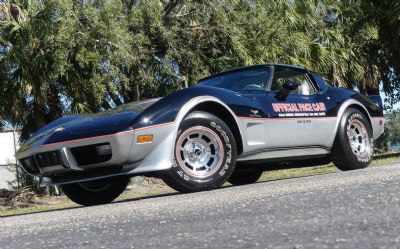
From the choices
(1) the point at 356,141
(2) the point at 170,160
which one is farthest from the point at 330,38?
(2) the point at 170,160

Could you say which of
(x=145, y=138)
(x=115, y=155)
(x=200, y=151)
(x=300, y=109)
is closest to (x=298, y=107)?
(x=300, y=109)

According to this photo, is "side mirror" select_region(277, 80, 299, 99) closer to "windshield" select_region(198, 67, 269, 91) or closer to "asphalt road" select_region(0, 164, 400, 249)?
"windshield" select_region(198, 67, 269, 91)

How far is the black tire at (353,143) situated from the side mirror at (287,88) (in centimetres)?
85

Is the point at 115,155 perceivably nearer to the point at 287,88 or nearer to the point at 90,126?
the point at 90,126

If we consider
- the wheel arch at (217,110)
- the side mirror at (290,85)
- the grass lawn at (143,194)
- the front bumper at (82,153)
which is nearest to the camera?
the front bumper at (82,153)

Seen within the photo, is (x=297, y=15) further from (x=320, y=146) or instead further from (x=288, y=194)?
(x=288, y=194)

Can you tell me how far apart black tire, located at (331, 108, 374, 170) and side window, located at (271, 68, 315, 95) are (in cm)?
53

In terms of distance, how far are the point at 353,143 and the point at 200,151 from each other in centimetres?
227

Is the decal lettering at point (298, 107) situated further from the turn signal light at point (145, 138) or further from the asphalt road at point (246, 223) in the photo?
the asphalt road at point (246, 223)

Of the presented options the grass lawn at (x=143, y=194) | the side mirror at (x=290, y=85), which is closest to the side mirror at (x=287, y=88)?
the side mirror at (x=290, y=85)

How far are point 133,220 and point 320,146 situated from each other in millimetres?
3349

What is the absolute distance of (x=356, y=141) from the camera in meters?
6.97

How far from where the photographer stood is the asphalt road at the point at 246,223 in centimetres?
262

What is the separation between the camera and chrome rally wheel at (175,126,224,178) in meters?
5.37
